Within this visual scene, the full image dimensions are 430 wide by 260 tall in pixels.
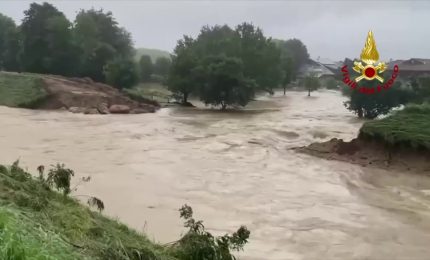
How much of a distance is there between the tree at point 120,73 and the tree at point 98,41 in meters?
2.25

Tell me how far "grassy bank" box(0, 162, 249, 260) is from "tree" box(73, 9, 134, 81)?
124 feet

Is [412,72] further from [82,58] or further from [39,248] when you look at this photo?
[39,248]

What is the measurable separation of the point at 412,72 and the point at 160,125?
3729cm

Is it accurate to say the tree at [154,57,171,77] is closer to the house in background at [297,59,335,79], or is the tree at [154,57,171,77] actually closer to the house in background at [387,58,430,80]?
the house in background at [297,59,335,79]

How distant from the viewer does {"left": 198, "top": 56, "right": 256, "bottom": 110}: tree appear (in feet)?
119

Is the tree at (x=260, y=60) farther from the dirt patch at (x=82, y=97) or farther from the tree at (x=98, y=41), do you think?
the dirt patch at (x=82, y=97)

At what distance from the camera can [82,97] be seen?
1271 inches

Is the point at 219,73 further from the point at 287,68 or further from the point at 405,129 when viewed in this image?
the point at 287,68

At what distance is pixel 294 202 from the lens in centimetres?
1150

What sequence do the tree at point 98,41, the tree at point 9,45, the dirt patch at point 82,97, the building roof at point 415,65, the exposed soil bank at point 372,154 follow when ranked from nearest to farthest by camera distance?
the exposed soil bank at point 372,154 → the dirt patch at point 82,97 → the tree at point 98,41 → the tree at point 9,45 → the building roof at point 415,65

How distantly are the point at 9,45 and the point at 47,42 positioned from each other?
8496 millimetres

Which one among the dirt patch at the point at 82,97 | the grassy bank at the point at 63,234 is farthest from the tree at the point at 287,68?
the grassy bank at the point at 63,234

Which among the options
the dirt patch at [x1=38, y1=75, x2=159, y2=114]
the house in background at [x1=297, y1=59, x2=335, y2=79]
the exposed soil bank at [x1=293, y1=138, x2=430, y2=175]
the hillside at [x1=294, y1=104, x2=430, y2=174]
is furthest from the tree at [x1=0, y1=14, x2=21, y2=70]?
the house in background at [x1=297, y1=59, x2=335, y2=79]

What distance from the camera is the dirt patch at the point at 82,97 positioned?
3194cm
